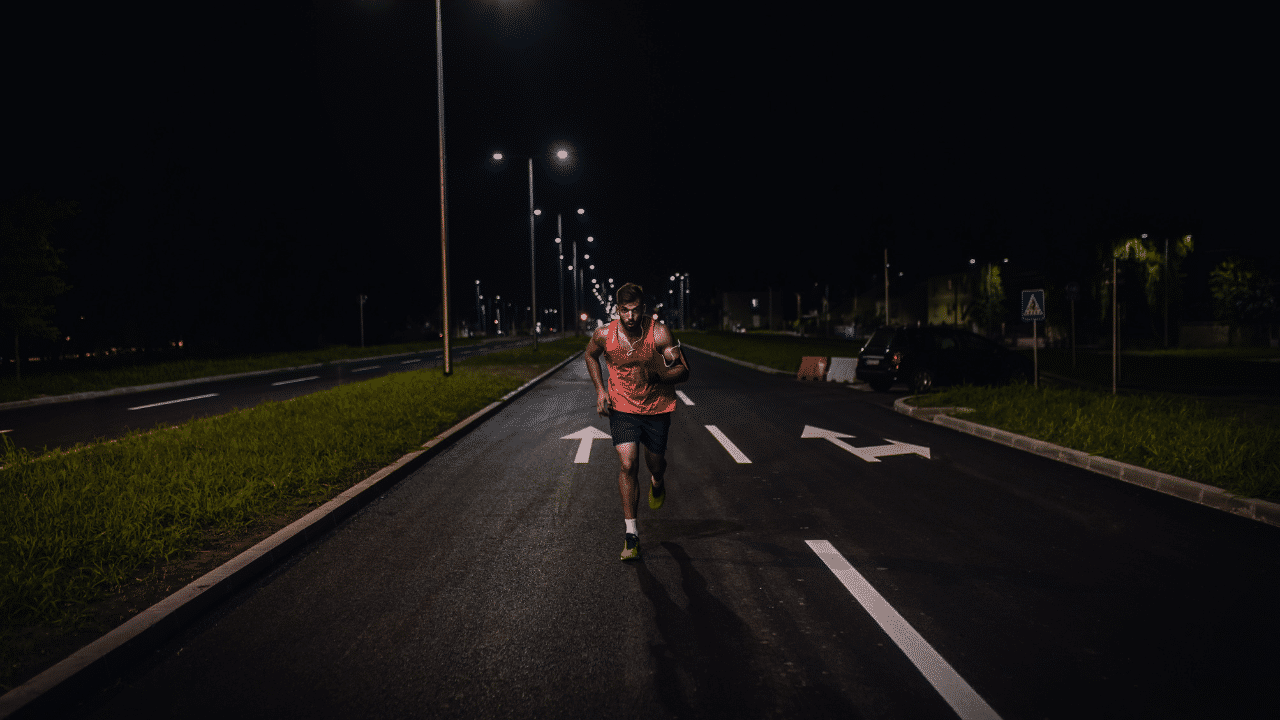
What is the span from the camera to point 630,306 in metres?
5.36

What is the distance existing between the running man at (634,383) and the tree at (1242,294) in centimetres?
5372

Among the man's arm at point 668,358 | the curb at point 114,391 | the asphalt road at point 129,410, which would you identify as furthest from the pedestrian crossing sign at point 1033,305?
the curb at point 114,391

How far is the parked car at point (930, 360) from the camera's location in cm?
1838

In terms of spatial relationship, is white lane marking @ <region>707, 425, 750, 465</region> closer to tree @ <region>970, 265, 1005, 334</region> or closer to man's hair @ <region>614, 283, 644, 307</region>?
man's hair @ <region>614, 283, 644, 307</region>

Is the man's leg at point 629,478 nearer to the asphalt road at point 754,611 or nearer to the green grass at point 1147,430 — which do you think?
the asphalt road at point 754,611

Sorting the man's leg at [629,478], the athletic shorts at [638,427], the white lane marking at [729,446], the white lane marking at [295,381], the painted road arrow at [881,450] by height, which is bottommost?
the painted road arrow at [881,450]

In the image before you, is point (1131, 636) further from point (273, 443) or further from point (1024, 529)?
point (273, 443)

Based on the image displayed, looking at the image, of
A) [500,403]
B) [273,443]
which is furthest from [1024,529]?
[500,403]

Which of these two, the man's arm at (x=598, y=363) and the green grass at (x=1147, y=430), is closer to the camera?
the man's arm at (x=598, y=363)

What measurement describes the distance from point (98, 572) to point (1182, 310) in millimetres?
61620

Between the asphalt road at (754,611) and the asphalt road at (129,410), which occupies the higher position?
the asphalt road at (129,410)

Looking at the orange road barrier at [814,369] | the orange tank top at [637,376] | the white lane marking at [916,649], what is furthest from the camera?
the orange road barrier at [814,369]

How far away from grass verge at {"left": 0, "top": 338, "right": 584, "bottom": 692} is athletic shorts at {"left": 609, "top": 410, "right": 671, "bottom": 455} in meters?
2.81

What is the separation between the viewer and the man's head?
5.34 metres
